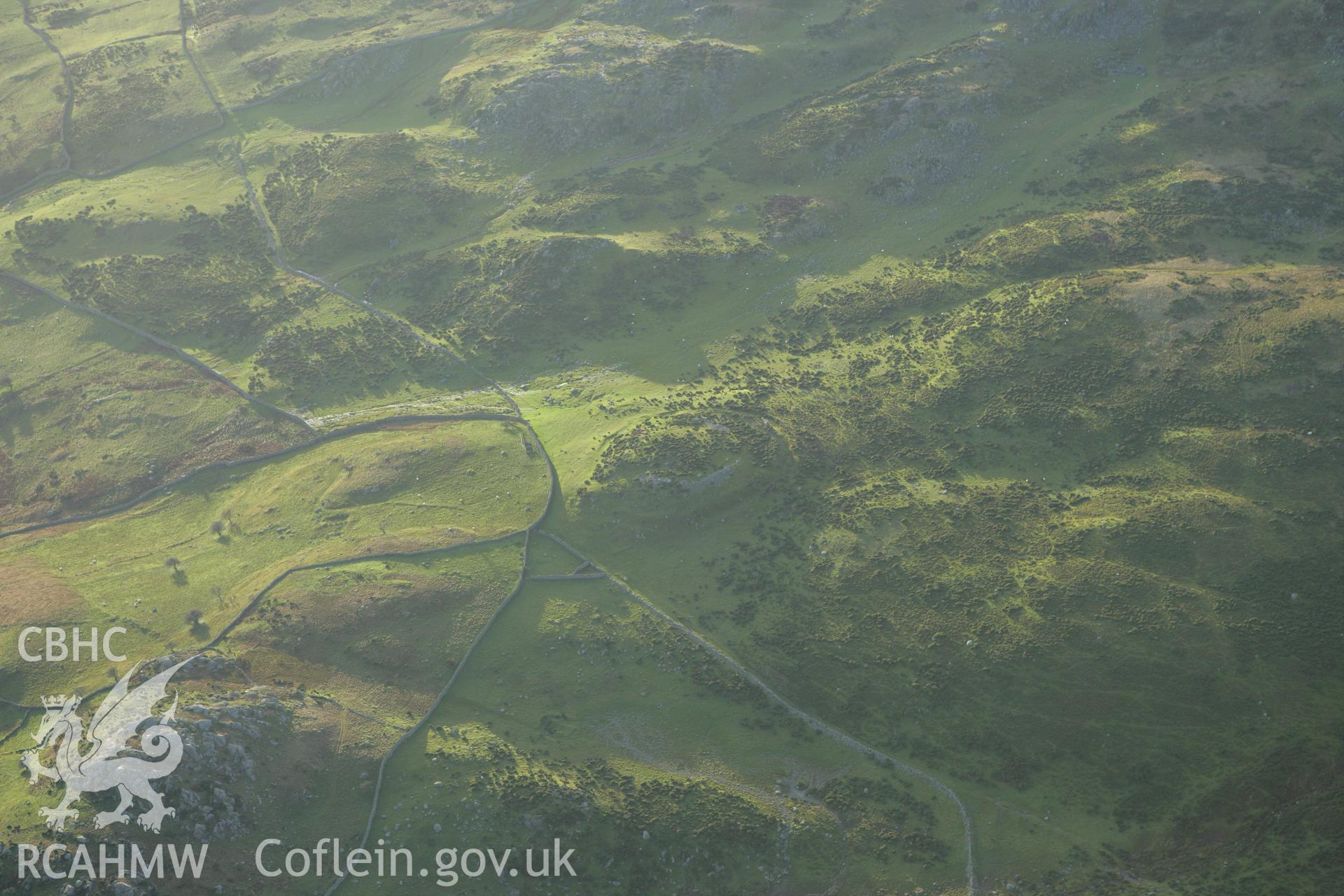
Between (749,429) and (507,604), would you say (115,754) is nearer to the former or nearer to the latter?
(507,604)

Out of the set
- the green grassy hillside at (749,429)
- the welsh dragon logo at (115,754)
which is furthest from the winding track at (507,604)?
the welsh dragon logo at (115,754)

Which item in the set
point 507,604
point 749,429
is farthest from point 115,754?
point 749,429

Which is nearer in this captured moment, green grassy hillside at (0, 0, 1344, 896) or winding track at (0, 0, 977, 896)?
winding track at (0, 0, 977, 896)

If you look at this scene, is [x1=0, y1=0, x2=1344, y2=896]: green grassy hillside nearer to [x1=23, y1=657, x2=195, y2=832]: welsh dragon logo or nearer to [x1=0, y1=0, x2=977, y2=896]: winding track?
[x1=0, y1=0, x2=977, y2=896]: winding track

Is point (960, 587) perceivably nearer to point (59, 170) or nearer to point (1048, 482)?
point (1048, 482)

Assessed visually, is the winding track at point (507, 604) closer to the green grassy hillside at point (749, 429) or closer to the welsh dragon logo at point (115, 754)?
the green grassy hillside at point (749, 429)

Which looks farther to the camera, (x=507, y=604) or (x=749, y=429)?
(x=749, y=429)

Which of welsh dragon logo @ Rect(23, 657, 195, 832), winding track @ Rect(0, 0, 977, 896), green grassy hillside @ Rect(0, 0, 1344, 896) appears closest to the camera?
welsh dragon logo @ Rect(23, 657, 195, 832)

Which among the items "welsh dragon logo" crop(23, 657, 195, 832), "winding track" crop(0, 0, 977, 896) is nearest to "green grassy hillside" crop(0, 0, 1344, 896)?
"winding track" crop(0, 0, 977, 896)

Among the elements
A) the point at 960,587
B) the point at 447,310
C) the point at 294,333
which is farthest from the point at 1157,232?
the point at 294,333

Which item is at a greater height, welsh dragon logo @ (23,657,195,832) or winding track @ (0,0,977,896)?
welsh dragon logo @ (23,657,195,832)
